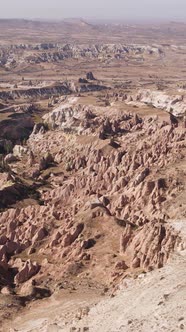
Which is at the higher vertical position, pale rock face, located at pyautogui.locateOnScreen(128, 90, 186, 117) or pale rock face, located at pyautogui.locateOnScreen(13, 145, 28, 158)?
pale rock face, located at pyautogui.locateOnScreen(128, 90, 186, 117)

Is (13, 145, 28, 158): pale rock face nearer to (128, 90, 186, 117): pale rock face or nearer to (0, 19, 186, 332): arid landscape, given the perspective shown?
(0, 19, 186, 332): arid landscape

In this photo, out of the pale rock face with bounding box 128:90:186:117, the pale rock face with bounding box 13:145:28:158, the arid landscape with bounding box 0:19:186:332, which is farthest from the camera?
the pale rock face with bounding box 128:90:186:117

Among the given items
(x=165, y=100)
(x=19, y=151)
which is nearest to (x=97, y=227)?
(x=19, y=151)

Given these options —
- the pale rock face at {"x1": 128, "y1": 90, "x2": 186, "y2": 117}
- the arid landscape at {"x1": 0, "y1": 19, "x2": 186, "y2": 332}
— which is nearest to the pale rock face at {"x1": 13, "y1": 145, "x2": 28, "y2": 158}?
the arid landscape at {"x1": 0, "y1": 19, "x2": 186, "y2": 332}

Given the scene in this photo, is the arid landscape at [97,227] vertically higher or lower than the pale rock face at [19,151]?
higher

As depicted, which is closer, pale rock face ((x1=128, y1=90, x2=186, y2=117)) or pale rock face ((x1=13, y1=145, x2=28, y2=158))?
pale rock face ((x1=13, y1=145, x2=28, y2=158))

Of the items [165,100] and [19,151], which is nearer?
[19,151]

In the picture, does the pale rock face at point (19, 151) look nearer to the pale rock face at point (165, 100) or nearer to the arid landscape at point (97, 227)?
the arid landscape at point (97, 227)

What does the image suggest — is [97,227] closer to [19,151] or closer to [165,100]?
[19,151]

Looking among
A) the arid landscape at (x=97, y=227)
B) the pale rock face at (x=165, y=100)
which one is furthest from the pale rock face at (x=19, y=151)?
the pale rock face at (x=165, y=100)

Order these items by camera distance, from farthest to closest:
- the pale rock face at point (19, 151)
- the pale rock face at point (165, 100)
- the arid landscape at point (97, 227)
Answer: the pale rock face at point (165, 100), the pale rock face at point (19, 151), the arid landscape at point (97, 227)

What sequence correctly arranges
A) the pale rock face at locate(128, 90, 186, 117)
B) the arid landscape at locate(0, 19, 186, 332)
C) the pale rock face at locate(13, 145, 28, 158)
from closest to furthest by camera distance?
the arid landscape at locate(0, 19, 186, 332) → the pale rock face at locate(13, 145, 28, 158) → the pale rock face at locate(128, 90, 186, 117)
